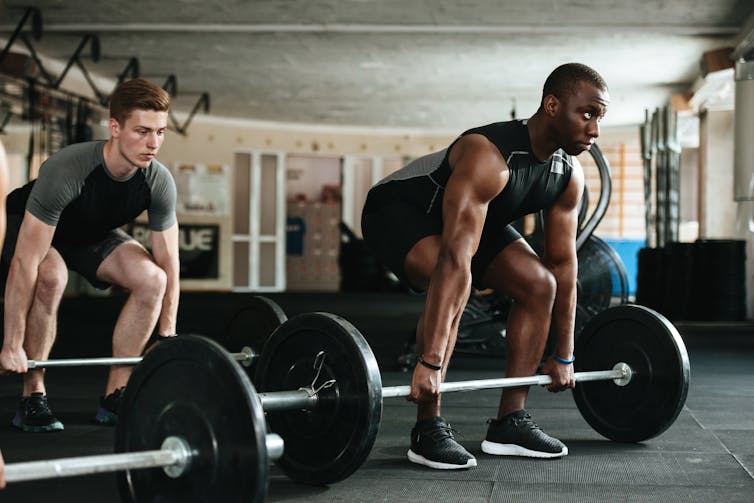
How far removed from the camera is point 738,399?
329 cm

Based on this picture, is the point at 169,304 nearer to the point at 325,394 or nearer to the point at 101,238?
the point at 101,238

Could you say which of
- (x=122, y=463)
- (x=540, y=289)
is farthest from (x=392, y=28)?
(x=122, y=463)

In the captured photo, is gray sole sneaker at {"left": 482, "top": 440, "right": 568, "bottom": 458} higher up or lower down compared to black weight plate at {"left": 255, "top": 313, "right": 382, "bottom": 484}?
lower down

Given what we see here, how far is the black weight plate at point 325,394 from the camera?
1828 millimetres

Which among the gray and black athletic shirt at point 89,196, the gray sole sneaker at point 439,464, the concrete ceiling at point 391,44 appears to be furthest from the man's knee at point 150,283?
the concrete ceiling at point 391,44

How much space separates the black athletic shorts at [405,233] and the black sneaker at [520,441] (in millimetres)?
346

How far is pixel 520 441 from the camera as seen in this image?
2.25 m

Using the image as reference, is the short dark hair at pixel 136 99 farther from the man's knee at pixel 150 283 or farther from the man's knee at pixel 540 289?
the man's knee at pixel 540 289

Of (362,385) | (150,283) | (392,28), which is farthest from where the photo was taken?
(392,28)

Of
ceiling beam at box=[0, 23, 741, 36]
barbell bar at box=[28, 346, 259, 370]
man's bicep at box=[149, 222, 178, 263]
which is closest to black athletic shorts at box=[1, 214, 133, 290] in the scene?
man's bicep at box=[149, 222, 178, 263]

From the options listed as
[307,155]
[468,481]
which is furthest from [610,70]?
[468,481]

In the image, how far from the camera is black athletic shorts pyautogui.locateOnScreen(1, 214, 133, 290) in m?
2.70

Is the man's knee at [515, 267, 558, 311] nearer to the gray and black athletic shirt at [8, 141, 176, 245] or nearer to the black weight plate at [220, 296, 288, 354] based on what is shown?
the black weight plate at [220, 296, 288, 354]

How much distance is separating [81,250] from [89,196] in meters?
0.28
